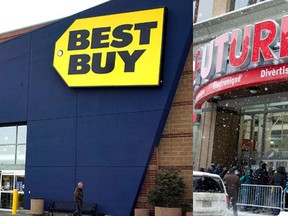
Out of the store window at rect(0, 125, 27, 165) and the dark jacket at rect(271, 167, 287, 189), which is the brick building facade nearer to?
the store window at rect(0, 125, 27, 165)

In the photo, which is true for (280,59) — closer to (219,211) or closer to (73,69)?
(219,211)

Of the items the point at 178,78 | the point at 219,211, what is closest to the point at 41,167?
the point at 178,78

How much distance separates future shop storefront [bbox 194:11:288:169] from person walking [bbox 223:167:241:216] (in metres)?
0.03

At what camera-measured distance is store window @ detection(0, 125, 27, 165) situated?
719 inches

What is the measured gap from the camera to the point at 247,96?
1046 millimetres

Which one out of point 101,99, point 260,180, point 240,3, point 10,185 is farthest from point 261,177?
point 10,185

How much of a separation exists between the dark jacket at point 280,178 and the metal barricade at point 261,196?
0.04 feet

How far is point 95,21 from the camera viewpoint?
605 inches

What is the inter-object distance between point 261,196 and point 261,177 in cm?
7

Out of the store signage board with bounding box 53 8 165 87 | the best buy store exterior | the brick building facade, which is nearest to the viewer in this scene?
the brick building facade

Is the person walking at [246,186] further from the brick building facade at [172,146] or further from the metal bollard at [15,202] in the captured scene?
the metal bollard at [15,202]

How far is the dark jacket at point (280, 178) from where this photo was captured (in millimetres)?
926

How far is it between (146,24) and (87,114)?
140 inches

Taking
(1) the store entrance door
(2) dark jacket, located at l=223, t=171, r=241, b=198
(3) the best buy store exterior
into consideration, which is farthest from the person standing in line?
(2) dark jacket, located at l=223, t=171, r=241, b=198
